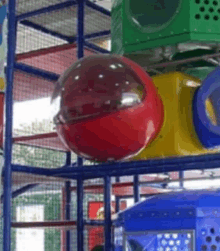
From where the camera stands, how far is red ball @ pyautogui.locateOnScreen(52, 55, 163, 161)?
187 cm

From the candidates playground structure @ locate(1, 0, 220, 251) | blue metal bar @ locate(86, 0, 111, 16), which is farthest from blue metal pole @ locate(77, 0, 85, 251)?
blue metal bar @ locate(86, 0, 111, 16)

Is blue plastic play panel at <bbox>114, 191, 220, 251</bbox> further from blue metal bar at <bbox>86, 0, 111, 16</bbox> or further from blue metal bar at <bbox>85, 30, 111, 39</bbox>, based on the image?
blue metal bar at <bbox>85, 30, 111, 39</bbox>

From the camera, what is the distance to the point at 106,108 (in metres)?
1.87

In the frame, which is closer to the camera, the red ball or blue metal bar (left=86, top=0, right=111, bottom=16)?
the red ball

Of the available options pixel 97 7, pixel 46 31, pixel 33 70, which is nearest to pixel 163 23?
pixel 33 70

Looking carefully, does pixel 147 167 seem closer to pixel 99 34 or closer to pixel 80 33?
pixel 80 33

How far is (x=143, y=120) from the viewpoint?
6.31ft

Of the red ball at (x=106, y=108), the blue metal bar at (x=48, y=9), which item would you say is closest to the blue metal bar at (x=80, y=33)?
the blue metal bar at (x=48, y=9)

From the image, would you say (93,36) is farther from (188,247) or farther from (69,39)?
(188,247)

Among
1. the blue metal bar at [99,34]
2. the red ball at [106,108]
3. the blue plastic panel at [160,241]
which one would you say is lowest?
the blue plastic panel at [160,241]

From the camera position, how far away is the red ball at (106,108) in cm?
187

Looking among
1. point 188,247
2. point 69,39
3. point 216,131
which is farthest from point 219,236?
point 69,39

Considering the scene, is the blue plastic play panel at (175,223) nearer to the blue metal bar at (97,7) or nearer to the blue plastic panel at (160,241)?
the blue plastic panel at (160,241)

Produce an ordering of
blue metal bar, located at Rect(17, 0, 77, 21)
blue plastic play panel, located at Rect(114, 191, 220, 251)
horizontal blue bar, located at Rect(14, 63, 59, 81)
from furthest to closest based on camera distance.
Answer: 1. blue metal bar, located at Rect(17, 0, 77, 21)
2. horizontal blue bar, located at Rect(14, 63, 59, 81)
3. blue plastic play panel, located at Rect(114, 191, 220, 251)
